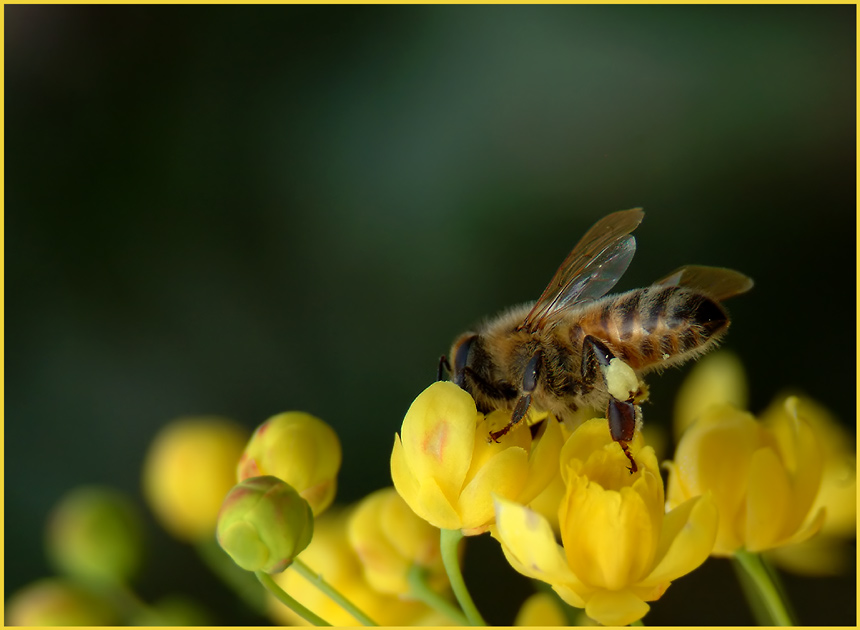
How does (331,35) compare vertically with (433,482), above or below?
above

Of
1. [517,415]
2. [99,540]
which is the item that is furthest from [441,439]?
[99,540]

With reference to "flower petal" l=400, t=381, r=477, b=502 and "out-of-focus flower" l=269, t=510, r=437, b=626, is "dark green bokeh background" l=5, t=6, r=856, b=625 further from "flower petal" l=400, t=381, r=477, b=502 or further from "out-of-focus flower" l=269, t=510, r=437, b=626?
"flower petal" l=400, t=381, r=477, b=502

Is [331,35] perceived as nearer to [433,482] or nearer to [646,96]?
[646,96]

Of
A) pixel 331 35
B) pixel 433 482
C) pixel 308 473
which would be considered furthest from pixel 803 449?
pixel 331 35

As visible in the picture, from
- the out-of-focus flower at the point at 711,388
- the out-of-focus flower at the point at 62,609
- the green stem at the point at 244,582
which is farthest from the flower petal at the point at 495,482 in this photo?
the out-of-focus flower at the point at 62,609

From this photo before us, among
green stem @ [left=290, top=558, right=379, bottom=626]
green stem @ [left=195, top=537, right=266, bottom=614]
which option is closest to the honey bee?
green stem @ [left=290, top=558, right=379, bottom=626]

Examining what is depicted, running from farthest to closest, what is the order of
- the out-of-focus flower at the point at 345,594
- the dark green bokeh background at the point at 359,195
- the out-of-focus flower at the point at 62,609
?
1. the dark green bokeh background at the point at 359,195
2. the out-of-focus flower at the point at 62,609
3. the out-of-focus flower at the point at 345,594

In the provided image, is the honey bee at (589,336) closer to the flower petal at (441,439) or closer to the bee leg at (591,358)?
the bee leg at (591,358)

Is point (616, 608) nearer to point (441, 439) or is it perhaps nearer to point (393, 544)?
point (441, 439)
